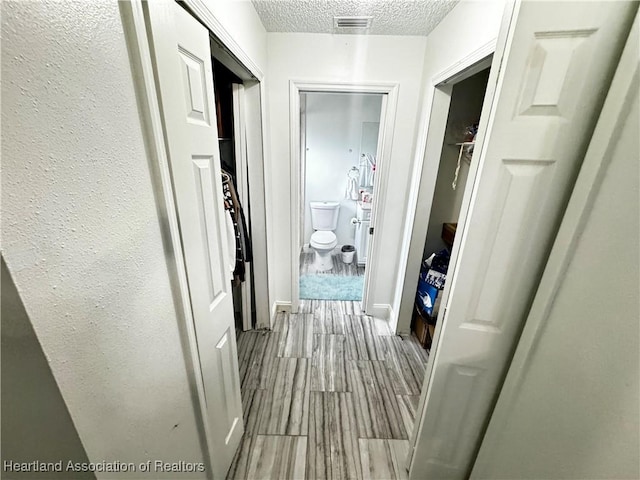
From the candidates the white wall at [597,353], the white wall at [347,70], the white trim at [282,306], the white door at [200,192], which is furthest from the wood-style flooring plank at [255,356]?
the white wall at [597,353]

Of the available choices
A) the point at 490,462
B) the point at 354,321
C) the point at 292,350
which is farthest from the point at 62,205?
the point at 354,321

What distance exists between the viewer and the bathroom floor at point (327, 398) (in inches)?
51.7

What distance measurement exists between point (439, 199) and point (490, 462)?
185 cm

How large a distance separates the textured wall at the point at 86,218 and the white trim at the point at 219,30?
1.34ft

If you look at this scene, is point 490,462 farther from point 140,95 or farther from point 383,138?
point 383,138

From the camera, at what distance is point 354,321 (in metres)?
2.43

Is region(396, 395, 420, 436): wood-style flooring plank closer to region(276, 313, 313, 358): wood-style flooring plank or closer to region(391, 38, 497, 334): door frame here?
region(391, 38, 497, 334): door frame

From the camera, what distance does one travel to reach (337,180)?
3760mm

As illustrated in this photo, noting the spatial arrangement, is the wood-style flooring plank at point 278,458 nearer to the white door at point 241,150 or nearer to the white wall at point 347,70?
the white door at point 241,150

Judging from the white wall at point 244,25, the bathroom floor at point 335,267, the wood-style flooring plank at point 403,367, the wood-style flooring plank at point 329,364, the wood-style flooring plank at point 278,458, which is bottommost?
the wood-style flooring plank at point 278,458

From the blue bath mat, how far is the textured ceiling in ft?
7.82

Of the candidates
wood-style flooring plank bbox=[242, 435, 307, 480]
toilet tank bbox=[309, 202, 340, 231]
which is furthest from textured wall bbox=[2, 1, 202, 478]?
toilet tank bbox=[309, 202, 340, 231]

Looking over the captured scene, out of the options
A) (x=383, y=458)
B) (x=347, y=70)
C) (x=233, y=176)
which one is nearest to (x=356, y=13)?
(x=347, y=70)

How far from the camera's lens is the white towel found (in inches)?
145
